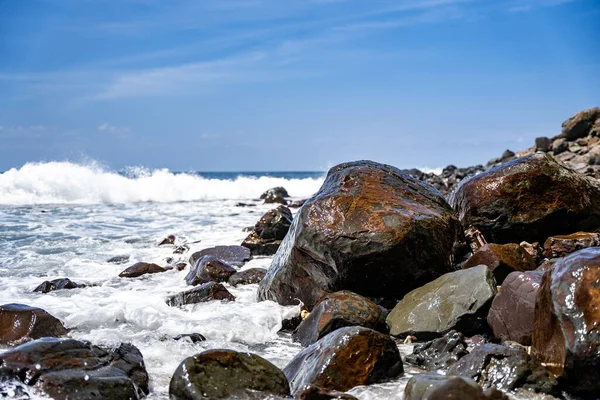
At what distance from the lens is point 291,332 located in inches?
241

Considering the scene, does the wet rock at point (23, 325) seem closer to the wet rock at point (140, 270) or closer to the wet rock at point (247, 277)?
the wet rock at point (247, 277)

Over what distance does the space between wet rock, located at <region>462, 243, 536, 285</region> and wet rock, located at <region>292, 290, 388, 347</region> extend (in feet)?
4.42

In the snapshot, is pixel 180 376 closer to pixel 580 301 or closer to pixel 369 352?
pixel 369 352

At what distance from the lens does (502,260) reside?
6078 mm

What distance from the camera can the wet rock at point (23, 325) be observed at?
17.7 feet

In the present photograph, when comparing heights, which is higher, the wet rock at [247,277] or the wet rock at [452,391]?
the wet rock at [452,391]

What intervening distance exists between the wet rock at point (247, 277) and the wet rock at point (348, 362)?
3758 mm

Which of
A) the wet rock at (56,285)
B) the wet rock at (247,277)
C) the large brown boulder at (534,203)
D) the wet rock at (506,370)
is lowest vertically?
the wet rock at (56,285)

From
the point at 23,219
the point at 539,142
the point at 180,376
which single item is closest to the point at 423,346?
the point at 180,376

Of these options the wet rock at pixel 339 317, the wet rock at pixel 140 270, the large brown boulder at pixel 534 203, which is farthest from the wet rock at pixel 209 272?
the large brown boulder at pixel 534 203

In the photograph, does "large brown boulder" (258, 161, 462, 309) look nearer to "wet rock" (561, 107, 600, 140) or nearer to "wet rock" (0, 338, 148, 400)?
"wet rock" (0, 338, 148, 400)

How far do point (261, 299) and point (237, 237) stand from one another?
6.08 metres

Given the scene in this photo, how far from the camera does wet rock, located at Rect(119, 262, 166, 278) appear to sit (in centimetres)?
920

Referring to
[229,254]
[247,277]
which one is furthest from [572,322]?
[229,254]
